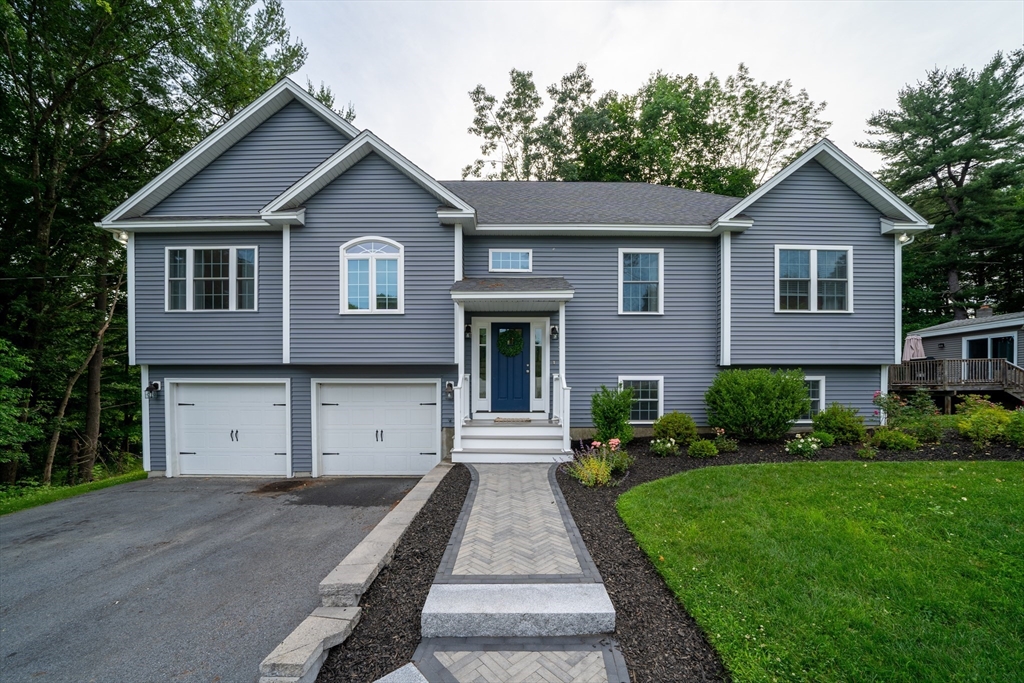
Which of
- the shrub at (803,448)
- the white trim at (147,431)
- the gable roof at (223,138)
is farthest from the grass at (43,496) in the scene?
the shrub at (803,448)

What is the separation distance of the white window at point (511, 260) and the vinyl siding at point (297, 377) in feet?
8.76

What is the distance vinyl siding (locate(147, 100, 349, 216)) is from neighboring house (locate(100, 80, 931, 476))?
0.15 ft

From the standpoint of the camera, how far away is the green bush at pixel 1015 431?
650cm

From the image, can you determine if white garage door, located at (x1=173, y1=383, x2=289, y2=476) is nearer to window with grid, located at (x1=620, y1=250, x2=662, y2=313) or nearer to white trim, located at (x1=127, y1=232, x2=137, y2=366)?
white trim, located at (x1=127, y1=232, x2=137, y2=366)

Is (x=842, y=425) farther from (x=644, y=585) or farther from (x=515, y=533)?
(x=515, y=533)

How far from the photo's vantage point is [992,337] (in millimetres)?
16016

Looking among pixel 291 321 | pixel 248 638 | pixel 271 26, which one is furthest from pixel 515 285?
pixel 271 26

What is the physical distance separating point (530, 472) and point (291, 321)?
5.98 meters

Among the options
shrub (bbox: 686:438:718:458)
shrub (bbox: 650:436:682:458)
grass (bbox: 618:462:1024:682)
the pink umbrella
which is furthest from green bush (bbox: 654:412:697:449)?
the pink umbrella

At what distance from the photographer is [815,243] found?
29.3 feet

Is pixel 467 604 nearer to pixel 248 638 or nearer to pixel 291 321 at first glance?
pixel 248 638

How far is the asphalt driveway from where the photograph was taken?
10.1 ft

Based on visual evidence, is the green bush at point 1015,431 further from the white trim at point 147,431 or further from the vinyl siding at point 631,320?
the white trim at point 147,431

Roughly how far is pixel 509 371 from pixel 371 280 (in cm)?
375
